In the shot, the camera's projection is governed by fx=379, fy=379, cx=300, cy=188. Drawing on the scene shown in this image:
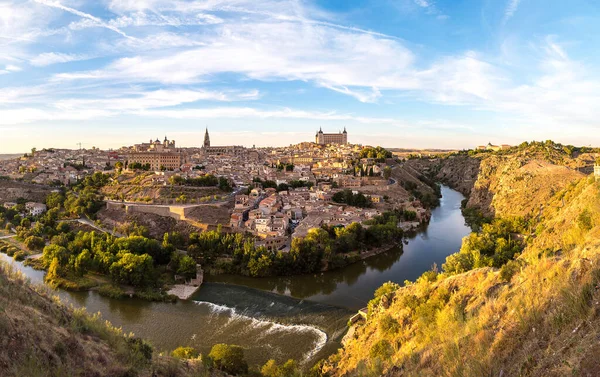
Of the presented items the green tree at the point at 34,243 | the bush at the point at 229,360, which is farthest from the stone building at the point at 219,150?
the bush at the point at 229,360

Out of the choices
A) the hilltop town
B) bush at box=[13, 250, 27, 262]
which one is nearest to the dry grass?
the hilltop town

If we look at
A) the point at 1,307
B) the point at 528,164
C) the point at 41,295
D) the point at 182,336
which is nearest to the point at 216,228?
the point at 182,336

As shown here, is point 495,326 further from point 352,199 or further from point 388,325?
point 352,199

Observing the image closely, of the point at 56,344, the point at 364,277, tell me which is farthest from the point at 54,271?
the point at 56,344

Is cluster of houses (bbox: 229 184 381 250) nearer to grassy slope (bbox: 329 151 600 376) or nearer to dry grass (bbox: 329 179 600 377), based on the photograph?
grassy slope (bbox: 329 151 600 376)

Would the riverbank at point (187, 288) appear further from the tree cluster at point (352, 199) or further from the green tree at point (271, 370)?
the tree cluster at point (352, 199)

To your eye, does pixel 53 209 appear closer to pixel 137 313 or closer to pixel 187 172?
pixel 187 172
